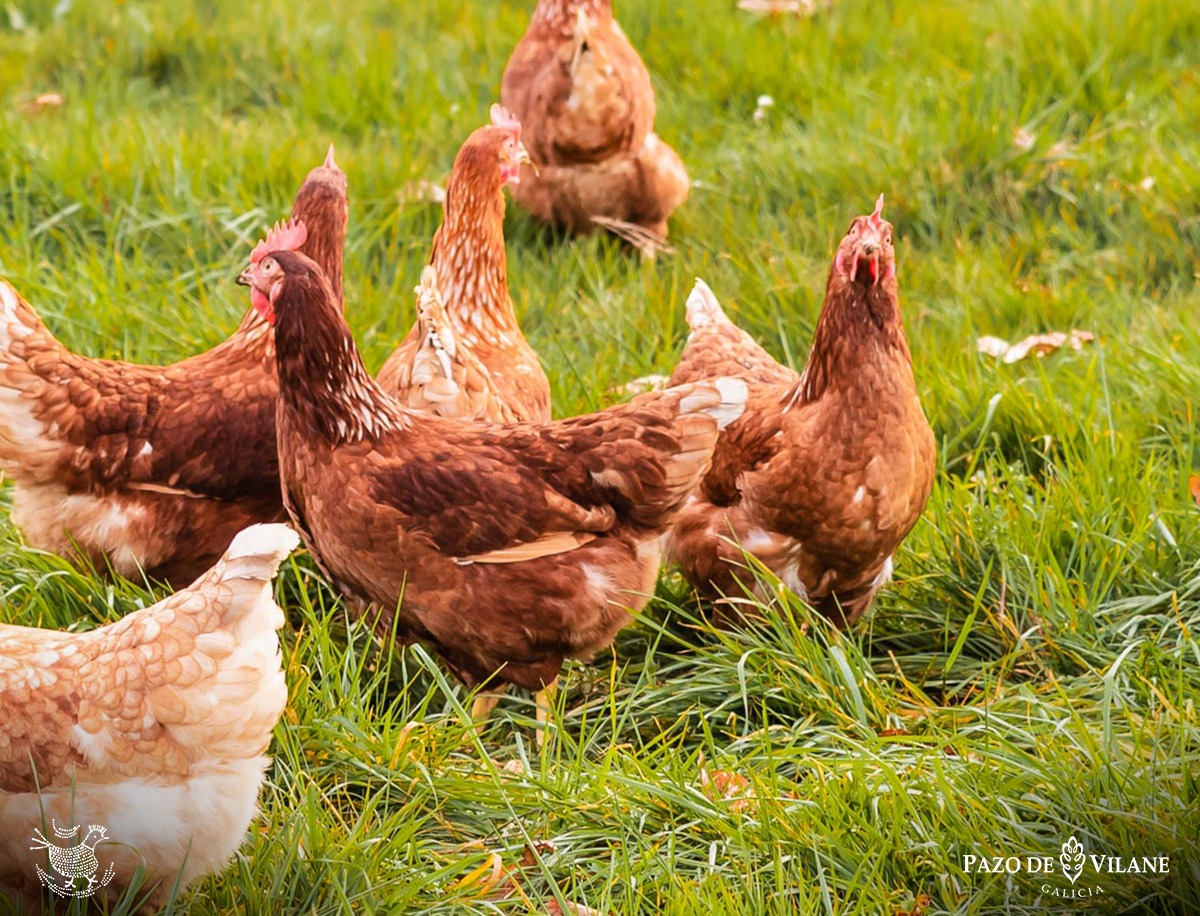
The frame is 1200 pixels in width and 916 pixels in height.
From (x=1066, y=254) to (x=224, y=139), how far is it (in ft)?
10.9

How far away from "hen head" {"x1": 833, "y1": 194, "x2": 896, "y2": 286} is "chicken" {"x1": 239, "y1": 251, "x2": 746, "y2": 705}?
43 centimetres

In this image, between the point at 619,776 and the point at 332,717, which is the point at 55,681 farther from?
the point at 619,776

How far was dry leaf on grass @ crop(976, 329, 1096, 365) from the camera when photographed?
430cm

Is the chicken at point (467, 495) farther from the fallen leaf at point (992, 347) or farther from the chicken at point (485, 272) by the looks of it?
the fallen leaf at point (992, 347)

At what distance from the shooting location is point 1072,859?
235cm

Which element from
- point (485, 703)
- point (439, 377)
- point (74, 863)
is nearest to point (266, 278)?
point (439, 377)

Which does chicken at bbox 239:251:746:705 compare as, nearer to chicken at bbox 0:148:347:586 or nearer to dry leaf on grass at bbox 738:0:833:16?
chicken at bbox 0:148:347:586

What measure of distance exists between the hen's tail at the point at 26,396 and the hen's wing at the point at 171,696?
1065mm

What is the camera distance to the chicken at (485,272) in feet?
12.4

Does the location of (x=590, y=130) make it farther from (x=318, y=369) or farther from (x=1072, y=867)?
(x=1072, y=867)

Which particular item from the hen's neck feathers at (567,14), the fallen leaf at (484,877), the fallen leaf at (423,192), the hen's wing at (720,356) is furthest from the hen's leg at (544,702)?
the hen's neck feathers at (567,14)

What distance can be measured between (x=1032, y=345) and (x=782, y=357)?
0.80 meters

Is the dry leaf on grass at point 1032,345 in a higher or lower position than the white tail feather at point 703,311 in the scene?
lower

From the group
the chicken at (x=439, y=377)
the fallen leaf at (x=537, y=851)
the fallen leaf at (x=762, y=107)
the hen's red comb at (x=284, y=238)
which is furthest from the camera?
the fallen leaf at (x=762, y=107)
